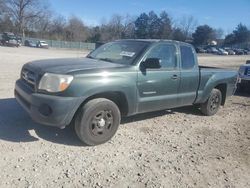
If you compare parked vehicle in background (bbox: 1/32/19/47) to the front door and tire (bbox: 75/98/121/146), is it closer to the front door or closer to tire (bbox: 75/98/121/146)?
the front door

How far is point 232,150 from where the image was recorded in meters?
5.29

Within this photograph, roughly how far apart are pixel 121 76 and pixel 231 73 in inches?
158

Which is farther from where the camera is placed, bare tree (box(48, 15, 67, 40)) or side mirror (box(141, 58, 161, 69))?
bare tree (box(48, 15, 67, 40))

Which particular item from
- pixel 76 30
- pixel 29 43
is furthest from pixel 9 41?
pixel 76 30

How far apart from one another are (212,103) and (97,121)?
3670mm

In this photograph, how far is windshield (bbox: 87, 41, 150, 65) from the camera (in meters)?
5.59

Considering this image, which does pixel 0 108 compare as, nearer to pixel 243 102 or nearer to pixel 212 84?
pixel 212 84

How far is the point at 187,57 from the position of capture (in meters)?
6.56

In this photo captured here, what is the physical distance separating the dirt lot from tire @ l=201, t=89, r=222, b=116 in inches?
27.9

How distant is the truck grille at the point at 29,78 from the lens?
190 inches

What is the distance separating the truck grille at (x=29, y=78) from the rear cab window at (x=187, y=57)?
310 centimetres

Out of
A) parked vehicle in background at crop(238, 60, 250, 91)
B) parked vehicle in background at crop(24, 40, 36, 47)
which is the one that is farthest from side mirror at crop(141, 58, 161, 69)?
parked vehicle in background at crop(24, 40, 36, 47)

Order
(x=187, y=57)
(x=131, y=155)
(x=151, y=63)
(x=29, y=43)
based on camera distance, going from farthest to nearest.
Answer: (x=29, y=43), (x=187, y=57), (x=151, y=63), (x=131, y=155)

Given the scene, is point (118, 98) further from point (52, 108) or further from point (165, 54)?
point (165, 54)
